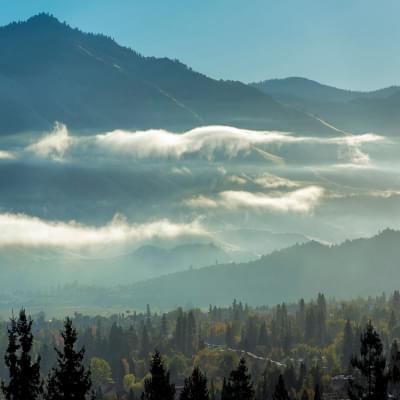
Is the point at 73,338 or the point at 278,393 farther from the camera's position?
the point at 278,393

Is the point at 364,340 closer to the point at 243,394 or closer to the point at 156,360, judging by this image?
the point at 243,394

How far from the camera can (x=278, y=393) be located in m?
174

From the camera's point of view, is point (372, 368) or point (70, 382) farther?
point (372, 368)

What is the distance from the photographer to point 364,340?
111m

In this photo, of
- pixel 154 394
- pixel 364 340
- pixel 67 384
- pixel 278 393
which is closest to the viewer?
pixel 67 384

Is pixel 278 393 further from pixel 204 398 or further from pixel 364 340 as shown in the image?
pixel 364 340

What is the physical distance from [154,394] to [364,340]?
2869 cm

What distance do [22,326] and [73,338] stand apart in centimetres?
600

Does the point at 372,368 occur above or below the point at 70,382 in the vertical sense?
above

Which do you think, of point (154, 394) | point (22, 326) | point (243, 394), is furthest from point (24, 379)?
point (243, 394)

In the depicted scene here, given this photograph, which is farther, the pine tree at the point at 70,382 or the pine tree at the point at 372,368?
the pine tree at the point at 372,368

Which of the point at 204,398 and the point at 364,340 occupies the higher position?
the point at 364,340

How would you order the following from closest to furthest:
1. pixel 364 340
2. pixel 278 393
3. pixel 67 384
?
pixel 67 384 < pixel 364 340 < pixel 278 393

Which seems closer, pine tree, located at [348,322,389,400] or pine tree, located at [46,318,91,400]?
pine tree, located at [46,318,91,400]
